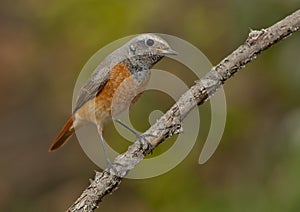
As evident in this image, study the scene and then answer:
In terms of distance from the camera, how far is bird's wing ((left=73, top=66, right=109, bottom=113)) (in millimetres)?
3031

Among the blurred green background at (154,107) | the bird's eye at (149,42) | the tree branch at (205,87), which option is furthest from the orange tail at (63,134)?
the blurred green background at (154,107)

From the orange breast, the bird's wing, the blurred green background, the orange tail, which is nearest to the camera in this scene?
the orange breast

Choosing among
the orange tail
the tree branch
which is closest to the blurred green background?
the orange tail

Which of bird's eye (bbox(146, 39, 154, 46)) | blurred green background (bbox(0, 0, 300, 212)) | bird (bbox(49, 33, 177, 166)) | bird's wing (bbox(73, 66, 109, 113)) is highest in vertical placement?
blurred green background (bbox(0, 0, 300, 212))

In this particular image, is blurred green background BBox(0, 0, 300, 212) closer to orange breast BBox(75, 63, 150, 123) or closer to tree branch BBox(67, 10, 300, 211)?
orange breast BBox(75, 63, 150, 123)

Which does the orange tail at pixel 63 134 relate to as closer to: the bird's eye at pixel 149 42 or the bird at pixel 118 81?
the bird at pixel 118 81

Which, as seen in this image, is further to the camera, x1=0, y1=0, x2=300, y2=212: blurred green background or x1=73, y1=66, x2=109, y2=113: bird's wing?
x1=0, y1=0, x2=300, y2=212: blurred green background

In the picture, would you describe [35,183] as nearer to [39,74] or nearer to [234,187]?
[39,74]

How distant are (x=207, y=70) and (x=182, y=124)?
26 cm

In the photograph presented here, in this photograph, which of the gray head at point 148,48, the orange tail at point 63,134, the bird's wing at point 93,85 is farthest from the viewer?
the orange tail at point 63,134

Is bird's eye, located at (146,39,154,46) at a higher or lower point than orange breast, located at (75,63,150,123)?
lower

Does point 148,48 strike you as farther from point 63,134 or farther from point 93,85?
point 63,134

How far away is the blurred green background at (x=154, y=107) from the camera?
15.8 feet

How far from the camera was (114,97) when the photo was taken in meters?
2.96
